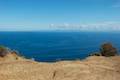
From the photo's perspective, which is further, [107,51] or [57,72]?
[107,51]

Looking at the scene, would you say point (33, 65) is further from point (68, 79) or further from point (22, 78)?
point (68, 79)

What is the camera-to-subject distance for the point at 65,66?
77.4 ft

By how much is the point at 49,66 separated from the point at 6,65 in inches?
183

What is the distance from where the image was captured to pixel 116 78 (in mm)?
20578

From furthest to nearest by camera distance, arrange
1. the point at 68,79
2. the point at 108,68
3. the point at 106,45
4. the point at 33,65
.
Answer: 1. the point at 106,45
2. the point at 33,65
3. the point at 108,68
4. the point at 68,79

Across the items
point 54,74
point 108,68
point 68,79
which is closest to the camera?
point 68,79

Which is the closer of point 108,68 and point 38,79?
point 38,79

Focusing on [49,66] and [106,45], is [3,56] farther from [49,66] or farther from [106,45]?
[106,45]

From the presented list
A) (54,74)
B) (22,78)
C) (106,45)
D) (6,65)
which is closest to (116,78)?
(54,74)

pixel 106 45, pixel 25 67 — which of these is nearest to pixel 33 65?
pixel 25 67

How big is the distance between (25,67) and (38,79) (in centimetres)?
379

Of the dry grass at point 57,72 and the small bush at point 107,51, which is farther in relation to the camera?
the small bush at point 107,51

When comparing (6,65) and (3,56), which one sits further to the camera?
(3,56)

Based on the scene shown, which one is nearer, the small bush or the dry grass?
the dry grass
